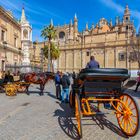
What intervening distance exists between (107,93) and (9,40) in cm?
2805

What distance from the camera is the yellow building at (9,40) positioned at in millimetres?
28947

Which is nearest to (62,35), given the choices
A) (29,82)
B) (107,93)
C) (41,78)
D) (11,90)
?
(29,82)

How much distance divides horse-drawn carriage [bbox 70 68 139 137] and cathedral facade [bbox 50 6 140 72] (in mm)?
52133

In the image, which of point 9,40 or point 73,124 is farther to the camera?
point 9,40

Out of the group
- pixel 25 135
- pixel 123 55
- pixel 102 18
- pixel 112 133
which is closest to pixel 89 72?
pixel 112 133

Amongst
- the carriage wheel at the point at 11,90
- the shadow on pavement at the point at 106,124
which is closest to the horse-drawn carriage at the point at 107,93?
the shadow on pavement at the point at 106,124

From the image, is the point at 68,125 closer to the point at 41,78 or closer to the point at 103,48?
the point at 41,78

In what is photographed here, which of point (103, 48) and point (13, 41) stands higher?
point (103, 48)

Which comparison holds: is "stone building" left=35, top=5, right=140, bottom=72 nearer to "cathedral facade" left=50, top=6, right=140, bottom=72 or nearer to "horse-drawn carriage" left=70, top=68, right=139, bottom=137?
"cathedral facade" left=50, top=6, right=140, bottom=72

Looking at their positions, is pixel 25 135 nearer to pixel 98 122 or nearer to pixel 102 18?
pixel 98 122

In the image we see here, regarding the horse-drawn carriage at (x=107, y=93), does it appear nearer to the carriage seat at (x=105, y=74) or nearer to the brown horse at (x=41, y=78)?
the carriage seat at (x=105, y=74)

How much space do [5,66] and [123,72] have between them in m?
27.1

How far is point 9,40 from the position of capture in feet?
104

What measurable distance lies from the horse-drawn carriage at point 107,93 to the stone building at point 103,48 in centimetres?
5206
